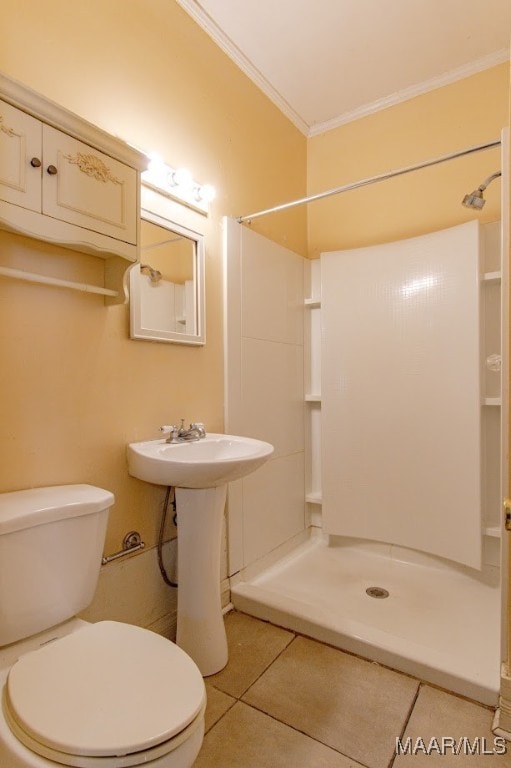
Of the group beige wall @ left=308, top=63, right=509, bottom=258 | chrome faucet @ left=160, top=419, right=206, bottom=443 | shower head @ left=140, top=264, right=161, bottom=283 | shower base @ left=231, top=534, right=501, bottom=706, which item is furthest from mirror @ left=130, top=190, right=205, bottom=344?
shower base @ left=231, top=534, right=501, bottom=706

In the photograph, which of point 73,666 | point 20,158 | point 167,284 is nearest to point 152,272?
point 167,284

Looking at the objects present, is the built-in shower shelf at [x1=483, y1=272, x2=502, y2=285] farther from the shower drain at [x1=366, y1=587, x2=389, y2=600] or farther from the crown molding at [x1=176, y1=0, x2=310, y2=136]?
the shower drain at [x1=366, y1=587, x2=389, y2=600]

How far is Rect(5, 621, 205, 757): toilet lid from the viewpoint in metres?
0.74

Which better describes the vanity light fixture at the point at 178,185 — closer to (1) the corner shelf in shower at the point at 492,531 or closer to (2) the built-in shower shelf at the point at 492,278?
(2) the built-in shower shelf at the point at 492,278

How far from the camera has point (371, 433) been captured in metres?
2.37

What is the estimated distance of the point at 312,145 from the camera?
104 inches

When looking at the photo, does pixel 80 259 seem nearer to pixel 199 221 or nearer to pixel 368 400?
pixel 199 221

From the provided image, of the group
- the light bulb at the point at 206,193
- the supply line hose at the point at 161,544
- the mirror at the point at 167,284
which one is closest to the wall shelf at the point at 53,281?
the mirror at the point at 167,284

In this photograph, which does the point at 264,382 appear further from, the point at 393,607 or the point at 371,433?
the point at 393,607

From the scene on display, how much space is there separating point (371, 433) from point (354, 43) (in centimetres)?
200

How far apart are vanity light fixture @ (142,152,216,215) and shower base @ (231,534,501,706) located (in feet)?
5.82

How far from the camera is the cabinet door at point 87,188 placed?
3.74 feet

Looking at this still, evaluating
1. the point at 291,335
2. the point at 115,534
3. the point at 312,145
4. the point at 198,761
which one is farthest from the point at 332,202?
the point at 198,761

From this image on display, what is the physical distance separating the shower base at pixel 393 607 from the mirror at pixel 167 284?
49.1 inches
